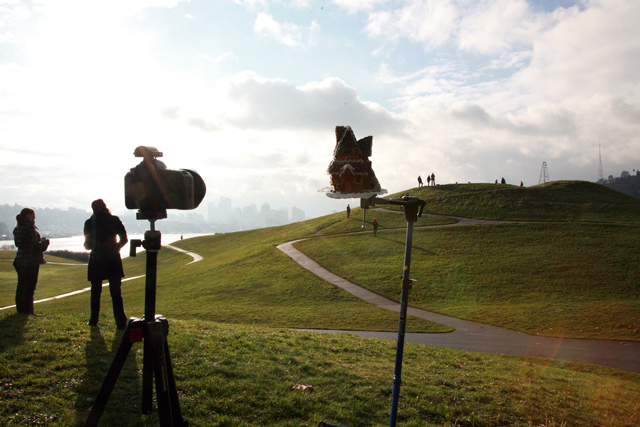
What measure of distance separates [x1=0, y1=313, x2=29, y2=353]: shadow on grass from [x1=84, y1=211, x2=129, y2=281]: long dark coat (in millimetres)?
1802

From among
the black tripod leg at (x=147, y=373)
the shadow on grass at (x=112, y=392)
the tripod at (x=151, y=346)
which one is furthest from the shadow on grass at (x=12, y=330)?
the tripod at (x=151, y=346)

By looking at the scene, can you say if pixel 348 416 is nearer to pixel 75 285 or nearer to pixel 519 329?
pixel 519 329

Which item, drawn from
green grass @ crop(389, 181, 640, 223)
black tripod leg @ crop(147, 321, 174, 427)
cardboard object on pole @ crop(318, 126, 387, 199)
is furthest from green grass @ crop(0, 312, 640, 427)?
green grass @ crop(389, 181, 640, 223)

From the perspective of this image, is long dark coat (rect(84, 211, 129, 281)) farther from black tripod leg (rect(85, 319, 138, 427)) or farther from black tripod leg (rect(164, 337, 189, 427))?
black tripod leg (rect(164, 337, 189, 427))

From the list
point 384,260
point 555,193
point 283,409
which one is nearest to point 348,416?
point 283,409

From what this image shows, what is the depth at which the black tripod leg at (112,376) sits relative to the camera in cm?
421

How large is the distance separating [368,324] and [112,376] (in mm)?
18069

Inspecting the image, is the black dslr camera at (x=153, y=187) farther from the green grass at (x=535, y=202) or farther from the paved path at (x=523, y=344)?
the green grass at (x=535, y=202)

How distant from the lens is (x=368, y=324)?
68.3ft

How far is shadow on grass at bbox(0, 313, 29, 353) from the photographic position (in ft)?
24.0

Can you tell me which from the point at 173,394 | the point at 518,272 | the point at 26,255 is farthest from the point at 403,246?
the point at 173,394

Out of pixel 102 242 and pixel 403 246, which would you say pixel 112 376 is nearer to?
pixel 102 242

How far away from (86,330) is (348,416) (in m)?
7.20

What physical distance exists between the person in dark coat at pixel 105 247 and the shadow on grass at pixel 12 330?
5.73 feet
